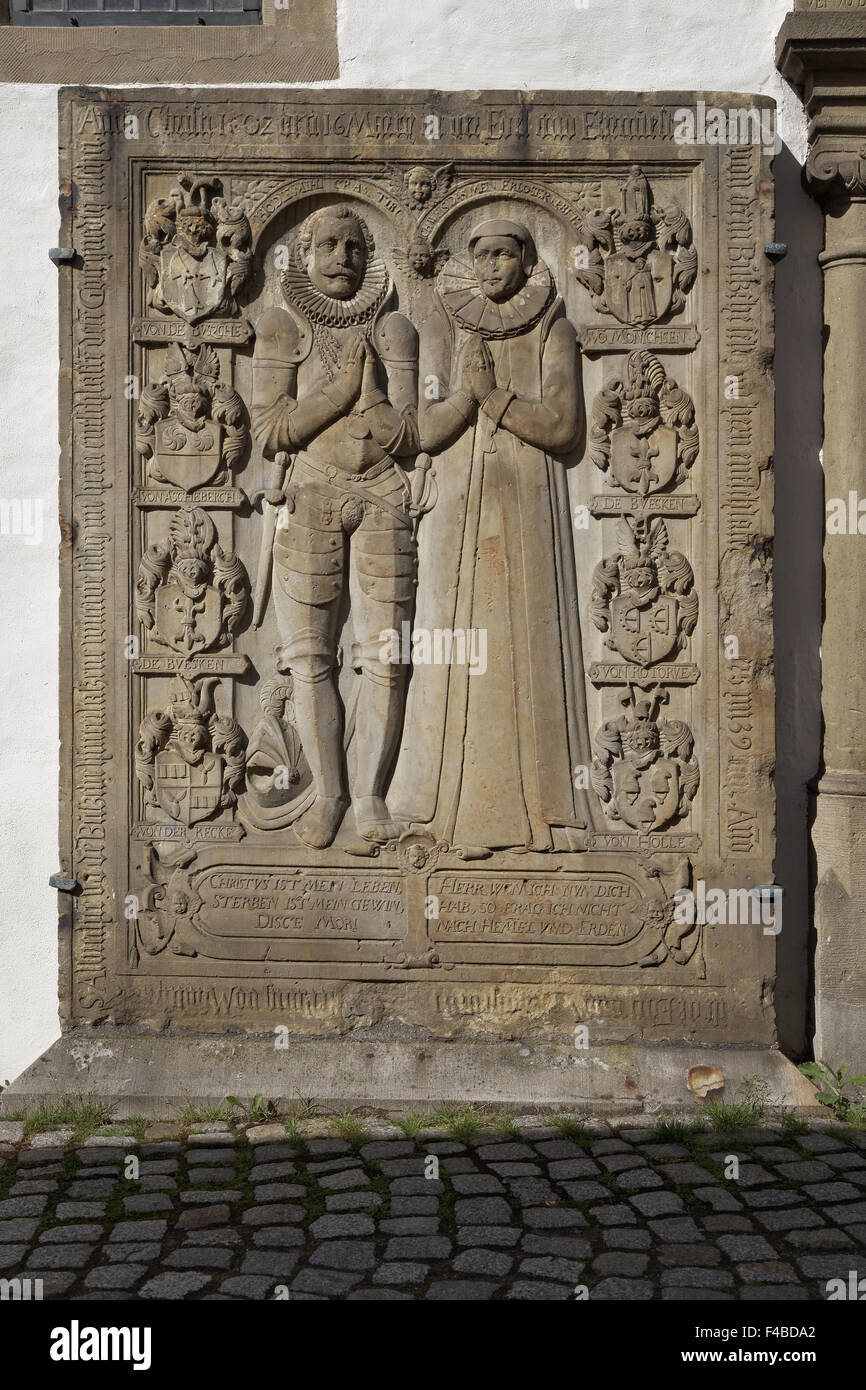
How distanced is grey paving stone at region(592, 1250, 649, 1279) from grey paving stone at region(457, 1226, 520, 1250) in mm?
272

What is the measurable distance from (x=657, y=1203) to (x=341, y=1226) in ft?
3.33

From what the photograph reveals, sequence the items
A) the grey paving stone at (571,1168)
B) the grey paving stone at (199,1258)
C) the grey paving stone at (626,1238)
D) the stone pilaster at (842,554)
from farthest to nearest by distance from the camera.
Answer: the stone pilaster at (842,554) → the grey paving stone at (571,1168) → the grey paving stone at (626,1238) → the grey paving stone at (199,1258)

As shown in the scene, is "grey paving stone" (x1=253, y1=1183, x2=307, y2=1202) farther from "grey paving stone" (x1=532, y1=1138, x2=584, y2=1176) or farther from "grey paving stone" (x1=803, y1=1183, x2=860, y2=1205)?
"grey paving stone" (x1=803, y1=1183, x2=860, y2=1205)

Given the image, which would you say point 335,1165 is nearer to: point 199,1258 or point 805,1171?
point 199,1258

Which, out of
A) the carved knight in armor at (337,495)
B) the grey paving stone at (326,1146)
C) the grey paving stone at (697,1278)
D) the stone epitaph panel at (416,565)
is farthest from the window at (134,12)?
the grey paving stone at (697,1278)

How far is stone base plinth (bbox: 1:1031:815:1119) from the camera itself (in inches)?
191

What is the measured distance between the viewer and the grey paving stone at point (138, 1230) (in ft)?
→ 12.3

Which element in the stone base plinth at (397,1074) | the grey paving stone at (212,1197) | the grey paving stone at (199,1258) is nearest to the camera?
the grey paving stone at (199,1258)

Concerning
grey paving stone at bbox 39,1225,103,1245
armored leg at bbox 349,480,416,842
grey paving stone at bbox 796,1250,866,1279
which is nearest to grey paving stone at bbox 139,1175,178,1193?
grey paving stone at bbox 39,1225,103,1245

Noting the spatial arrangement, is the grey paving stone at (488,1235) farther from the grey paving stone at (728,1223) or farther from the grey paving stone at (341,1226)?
the grey paving stone at (728,1223)

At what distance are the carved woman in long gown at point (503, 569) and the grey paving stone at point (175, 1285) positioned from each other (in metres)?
2.04

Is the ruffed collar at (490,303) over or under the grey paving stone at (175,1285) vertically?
over

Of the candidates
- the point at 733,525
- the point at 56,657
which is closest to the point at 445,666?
the point at 733,525

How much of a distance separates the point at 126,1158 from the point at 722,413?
3.64 metres
